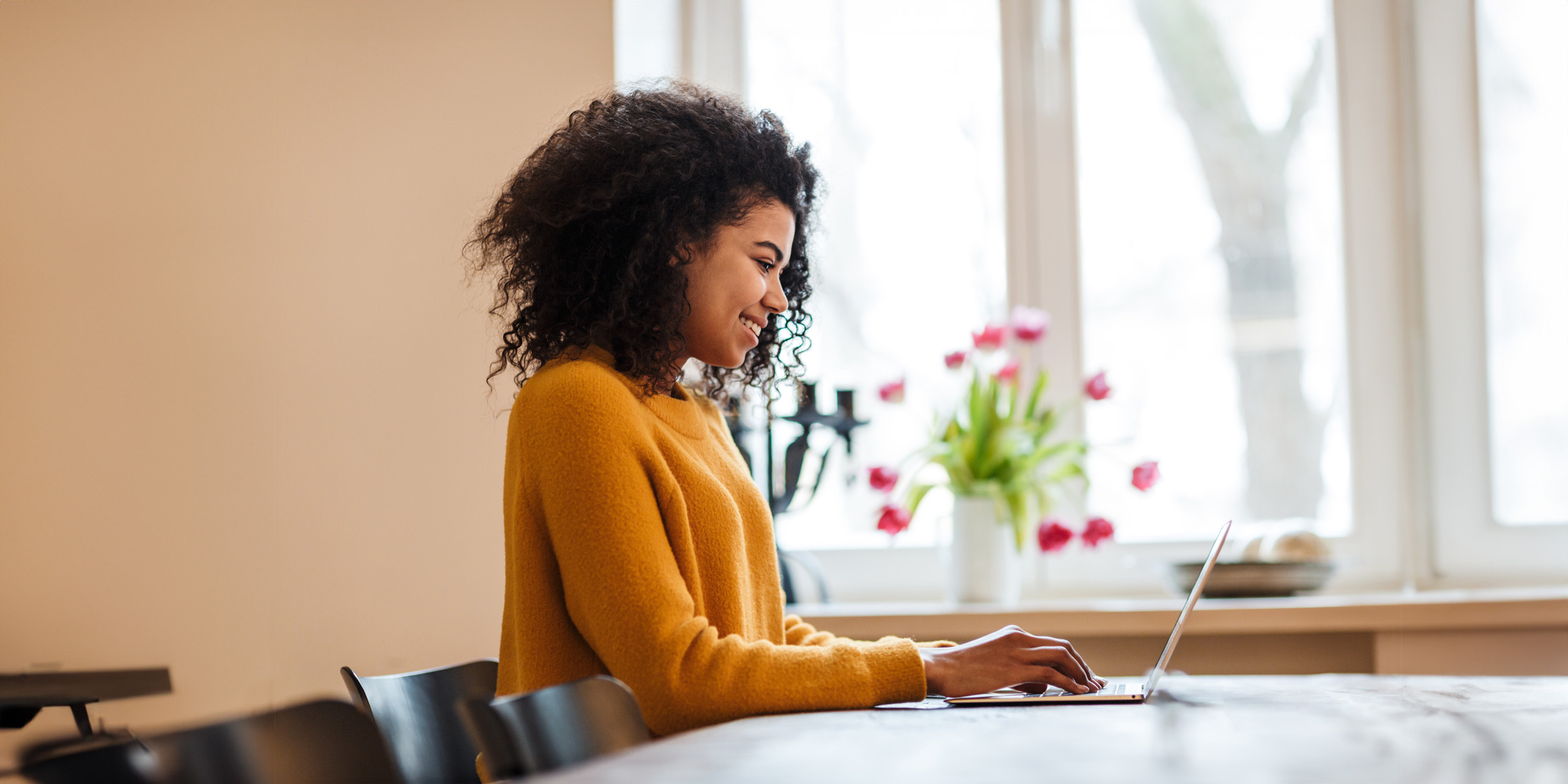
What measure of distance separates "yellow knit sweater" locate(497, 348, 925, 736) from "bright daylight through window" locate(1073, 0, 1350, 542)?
1.49 meters

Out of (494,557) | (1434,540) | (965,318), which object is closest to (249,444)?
(494,557)

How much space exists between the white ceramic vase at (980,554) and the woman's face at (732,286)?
947 mm

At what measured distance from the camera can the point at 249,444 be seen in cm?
203

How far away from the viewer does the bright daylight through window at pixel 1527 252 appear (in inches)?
89.3

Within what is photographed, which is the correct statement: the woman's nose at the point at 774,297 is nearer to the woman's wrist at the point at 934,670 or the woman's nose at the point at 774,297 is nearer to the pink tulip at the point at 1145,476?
the woman's wrist at the point at 934,670

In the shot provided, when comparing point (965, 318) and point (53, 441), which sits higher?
point (965, 318)

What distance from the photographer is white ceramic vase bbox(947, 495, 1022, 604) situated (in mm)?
Answer: 2127

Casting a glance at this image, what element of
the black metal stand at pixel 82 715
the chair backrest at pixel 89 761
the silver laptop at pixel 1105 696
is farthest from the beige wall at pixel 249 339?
the chair backrest at pixel 89 761

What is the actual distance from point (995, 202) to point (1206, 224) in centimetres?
45

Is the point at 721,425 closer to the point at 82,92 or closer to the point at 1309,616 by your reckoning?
the point at 1309,616

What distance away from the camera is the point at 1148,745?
2.37 ft

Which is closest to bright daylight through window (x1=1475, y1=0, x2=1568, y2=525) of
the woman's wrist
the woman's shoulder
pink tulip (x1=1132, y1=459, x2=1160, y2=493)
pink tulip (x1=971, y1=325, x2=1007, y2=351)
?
pink tulip (x1=1132, y1=459, x2=1160, y2=493)

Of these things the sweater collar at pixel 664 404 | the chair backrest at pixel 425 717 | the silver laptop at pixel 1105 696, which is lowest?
the chair backrest at pixel 425 717

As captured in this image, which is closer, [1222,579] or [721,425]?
[721,425]
